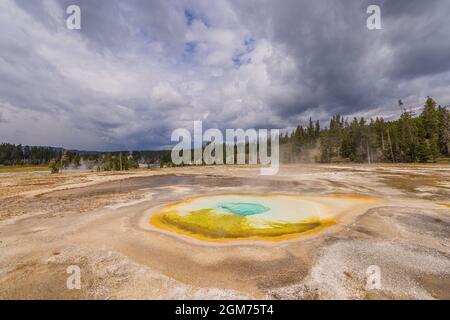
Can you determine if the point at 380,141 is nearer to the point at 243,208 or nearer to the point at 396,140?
the point at 396,140

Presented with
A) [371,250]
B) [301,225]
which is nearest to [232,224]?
[301,225]

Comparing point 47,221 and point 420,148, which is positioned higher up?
point 420,148

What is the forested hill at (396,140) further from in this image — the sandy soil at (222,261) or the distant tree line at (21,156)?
the distant tree line at (21,156)

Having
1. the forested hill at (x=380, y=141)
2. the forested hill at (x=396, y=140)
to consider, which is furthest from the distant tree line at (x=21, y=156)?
the forested hill at (x=396, y=140)

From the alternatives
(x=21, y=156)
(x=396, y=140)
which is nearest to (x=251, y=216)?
(x=396, y=140)

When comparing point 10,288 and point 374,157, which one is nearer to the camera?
point 10,288

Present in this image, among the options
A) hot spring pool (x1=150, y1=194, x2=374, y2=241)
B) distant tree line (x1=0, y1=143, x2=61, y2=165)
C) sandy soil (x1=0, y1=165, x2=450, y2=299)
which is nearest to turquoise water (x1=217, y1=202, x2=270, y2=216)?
hot spring pool (x1=150, y1=194, x2=374, y2=241)

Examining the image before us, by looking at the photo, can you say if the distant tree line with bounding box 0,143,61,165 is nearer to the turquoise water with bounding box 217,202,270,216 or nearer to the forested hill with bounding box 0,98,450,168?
the forested hill with bounding box 0,98,450,168
